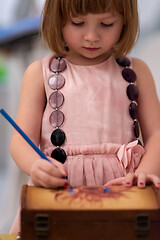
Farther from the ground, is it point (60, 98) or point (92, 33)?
point (92, 33)

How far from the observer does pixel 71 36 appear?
1.06 metres

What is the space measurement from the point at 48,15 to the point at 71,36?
0.09m

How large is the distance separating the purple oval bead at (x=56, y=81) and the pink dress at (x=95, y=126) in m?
0.01

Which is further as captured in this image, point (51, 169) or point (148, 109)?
point (148, 109)

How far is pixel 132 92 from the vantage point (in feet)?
3.71

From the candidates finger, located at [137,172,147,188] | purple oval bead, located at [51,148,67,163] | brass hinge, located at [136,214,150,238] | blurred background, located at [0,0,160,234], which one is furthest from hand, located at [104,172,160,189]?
blurred background, located at [0,0,160,234]

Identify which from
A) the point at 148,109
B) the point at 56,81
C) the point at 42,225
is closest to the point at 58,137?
the point at 56,81

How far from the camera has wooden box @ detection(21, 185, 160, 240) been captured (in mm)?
755

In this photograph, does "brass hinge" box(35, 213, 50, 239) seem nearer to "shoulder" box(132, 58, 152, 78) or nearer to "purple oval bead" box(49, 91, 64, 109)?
"purple oval bead" box(49, 91, 64, 109)

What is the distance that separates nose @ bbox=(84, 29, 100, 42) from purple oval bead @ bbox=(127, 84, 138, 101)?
170 mm

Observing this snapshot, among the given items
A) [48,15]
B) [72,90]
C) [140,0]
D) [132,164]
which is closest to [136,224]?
[132,164]

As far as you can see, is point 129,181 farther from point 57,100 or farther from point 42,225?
point 57,100

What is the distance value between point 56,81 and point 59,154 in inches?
7.2

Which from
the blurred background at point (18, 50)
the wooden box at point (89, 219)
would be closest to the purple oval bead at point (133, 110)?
the wooden box at point (89, 219)
